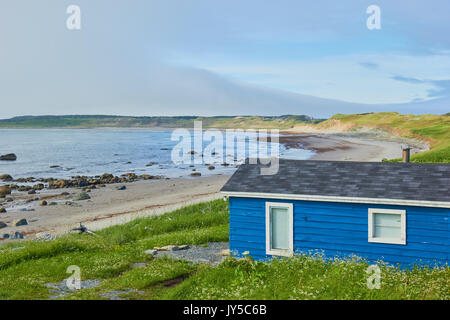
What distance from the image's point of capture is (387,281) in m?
10.5

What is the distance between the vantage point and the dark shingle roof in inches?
503

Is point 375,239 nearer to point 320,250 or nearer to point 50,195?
point 320,250

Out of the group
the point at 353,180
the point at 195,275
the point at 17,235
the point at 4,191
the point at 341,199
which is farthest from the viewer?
the point at 4,191

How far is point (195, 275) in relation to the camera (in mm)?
12156

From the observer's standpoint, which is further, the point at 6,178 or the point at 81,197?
the point at 6,178

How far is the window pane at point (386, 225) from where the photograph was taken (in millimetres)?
12656

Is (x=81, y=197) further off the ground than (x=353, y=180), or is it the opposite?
(x=353, y=180)

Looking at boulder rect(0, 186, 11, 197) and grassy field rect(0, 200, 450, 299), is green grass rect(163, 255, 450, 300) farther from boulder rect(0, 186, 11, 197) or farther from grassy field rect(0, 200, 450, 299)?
boulder rect(0, 186, 11, 197)

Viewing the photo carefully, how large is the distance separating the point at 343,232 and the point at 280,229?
192cm

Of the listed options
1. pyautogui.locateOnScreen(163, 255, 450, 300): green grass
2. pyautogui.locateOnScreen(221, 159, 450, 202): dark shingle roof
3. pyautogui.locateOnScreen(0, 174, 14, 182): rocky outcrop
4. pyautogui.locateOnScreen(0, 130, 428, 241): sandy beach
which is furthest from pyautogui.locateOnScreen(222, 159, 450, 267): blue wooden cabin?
pyautogui.locateOnScreen(0, 174, 14, 182): rocky outcrop

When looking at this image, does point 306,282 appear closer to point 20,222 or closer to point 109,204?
point 20,222

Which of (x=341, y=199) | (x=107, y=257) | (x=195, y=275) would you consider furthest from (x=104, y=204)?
(x=341, y=199)

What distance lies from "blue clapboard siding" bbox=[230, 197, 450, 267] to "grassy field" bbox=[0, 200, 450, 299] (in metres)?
0.47
